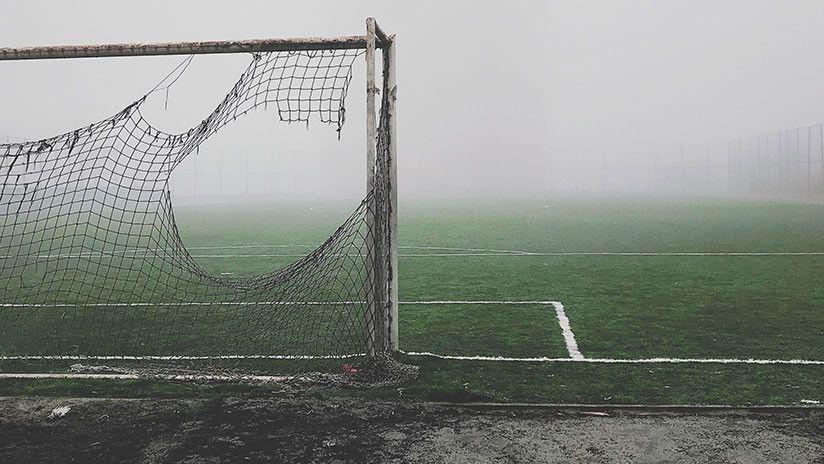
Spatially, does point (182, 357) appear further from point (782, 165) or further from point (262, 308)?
point (782, 165)

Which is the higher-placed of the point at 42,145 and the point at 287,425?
the point at 42,145

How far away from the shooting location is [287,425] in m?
3.86

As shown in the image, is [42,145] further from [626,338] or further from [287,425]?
[626,338]

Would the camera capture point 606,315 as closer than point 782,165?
Yes

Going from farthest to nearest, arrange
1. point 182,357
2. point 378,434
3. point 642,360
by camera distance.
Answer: point 182,357
point 642,360
point 378,434

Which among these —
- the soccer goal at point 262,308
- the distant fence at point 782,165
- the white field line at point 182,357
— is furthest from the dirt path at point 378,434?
the distant fence at point 782,165

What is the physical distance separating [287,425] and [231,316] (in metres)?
3.17

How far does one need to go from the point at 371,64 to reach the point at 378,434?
2186 mm

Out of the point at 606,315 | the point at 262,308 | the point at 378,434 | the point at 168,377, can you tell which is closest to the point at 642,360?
the point at 606,315

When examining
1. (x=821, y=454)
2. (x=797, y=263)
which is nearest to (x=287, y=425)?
(x=821, y=454)

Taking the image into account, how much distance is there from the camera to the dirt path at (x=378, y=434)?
3447 mm

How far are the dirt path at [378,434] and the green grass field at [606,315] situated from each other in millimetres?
385

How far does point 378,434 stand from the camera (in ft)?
12.2

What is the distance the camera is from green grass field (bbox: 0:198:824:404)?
455cm
